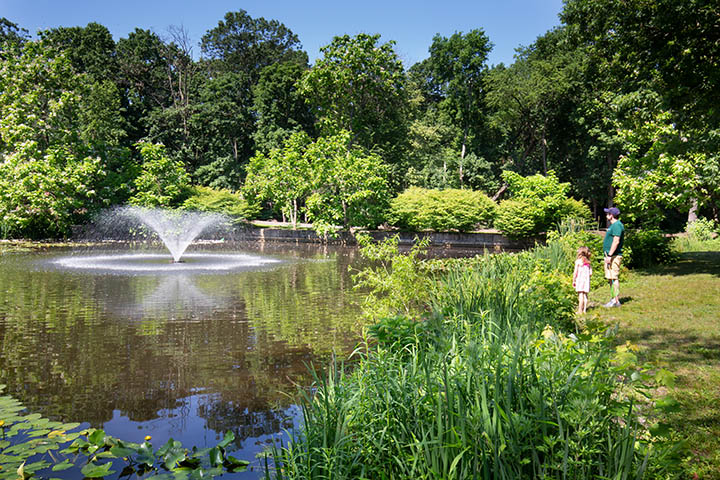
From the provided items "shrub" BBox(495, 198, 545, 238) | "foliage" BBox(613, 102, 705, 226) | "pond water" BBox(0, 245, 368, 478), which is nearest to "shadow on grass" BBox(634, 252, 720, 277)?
"foliage" BBox(613, 102, 705, 226)

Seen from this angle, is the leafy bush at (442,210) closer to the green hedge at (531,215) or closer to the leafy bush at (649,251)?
the green hedge at (531,215)

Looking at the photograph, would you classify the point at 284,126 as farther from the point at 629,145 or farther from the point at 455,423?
the point at 455,423

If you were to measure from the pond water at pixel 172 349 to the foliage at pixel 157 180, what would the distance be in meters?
19.9

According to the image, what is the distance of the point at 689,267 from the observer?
1432 cm

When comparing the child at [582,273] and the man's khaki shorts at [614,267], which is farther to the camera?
the man's khaki shorts at [614,267]

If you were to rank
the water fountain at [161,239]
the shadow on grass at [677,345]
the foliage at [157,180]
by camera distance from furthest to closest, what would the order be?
the foliage at [157,180] < the water fountain at [161,239] < the shadow on grass at [677,345]

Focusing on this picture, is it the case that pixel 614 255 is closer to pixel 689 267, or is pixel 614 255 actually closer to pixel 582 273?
pixel 582 273

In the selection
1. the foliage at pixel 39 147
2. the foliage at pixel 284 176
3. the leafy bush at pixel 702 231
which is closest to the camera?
the leafy bush at pixel 702 231

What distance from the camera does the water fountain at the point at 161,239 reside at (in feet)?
58.3

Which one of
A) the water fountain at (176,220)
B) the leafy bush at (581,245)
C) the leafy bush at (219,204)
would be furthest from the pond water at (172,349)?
the leafy bush at (219,204)

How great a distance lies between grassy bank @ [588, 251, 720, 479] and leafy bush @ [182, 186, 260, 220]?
1080 inches

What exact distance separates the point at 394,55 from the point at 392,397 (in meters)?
37.2

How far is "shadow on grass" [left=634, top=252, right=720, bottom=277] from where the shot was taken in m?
13.3

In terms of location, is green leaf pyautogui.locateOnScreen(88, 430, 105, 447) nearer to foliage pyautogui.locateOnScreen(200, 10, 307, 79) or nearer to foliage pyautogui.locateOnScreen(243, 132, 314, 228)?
foliage pyautogui.locateOnScreen(243, 132, 314, 228)
